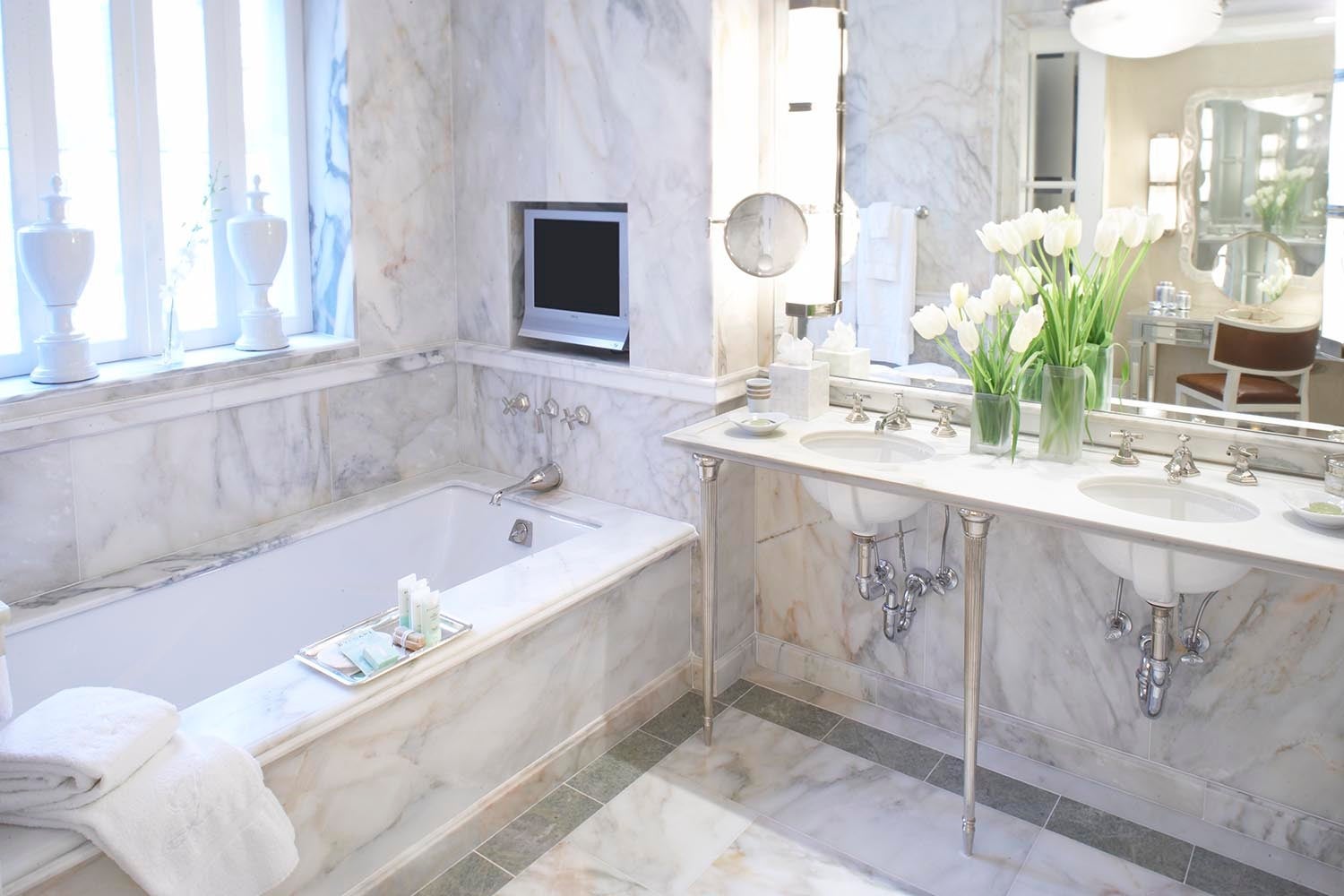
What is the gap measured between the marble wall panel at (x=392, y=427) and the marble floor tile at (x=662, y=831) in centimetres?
126

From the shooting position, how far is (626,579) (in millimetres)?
2707

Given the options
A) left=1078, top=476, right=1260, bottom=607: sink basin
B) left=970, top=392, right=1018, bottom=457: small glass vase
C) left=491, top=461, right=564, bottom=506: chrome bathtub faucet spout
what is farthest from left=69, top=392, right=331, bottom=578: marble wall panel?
left=1078, top=476, right=1260, bottom=607: sink basin

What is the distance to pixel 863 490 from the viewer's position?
2492 millimetres

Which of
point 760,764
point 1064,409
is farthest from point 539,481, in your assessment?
point 1064,409

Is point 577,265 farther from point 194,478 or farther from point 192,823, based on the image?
point 192,823

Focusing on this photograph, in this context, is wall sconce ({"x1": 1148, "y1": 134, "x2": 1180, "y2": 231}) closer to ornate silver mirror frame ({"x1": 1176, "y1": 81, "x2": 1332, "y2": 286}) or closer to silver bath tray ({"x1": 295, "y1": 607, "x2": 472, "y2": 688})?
ornate silver mirror frame ({"x1": 1176, "y1": 81, "x2": 1332, "y2": 286})

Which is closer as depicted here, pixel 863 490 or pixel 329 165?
pixel 863 490

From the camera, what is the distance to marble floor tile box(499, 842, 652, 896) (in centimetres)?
224

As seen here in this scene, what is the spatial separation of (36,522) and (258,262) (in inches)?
33.6

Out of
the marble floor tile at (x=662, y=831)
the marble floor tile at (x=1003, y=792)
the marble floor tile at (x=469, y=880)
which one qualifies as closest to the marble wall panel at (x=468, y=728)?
the marble floor tile at (x=469, y=880)

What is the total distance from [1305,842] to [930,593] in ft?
3.11

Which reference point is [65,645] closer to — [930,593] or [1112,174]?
[930,593]

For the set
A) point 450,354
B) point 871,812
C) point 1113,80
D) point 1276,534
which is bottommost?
point 871,812

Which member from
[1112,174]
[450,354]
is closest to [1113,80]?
[1112,174]
